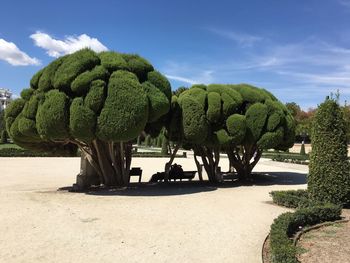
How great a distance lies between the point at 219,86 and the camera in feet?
51.9

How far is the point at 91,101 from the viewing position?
11.6m

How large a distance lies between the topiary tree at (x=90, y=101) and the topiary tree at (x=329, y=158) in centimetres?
458

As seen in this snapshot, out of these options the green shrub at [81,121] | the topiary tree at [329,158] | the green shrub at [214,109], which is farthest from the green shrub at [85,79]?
the topiary tree at [329,158]

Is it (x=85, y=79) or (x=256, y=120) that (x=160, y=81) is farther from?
(x=256, y=120)

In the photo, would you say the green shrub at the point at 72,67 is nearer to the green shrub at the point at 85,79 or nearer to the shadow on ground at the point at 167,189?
the green shrub at the point at 85,79

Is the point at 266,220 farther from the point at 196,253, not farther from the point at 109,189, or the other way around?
the point at 109,189

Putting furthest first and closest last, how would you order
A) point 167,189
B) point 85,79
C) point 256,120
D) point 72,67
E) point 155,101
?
point 256,120 < point 167,189 < point 155,101 < point 72,67 < point 85,79

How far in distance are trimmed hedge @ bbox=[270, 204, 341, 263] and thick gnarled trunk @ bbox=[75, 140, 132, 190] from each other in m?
6.97

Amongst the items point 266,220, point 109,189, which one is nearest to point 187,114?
point 109,189

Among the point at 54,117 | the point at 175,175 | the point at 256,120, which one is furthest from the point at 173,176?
the point at 54,117

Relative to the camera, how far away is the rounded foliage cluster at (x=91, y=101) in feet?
38.1

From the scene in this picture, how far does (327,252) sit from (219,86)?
990cm

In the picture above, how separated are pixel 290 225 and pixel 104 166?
25.6ft

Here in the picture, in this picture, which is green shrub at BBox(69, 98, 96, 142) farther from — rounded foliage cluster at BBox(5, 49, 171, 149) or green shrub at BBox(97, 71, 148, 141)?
green shrub at BBox(97, 71, 148, 141)
